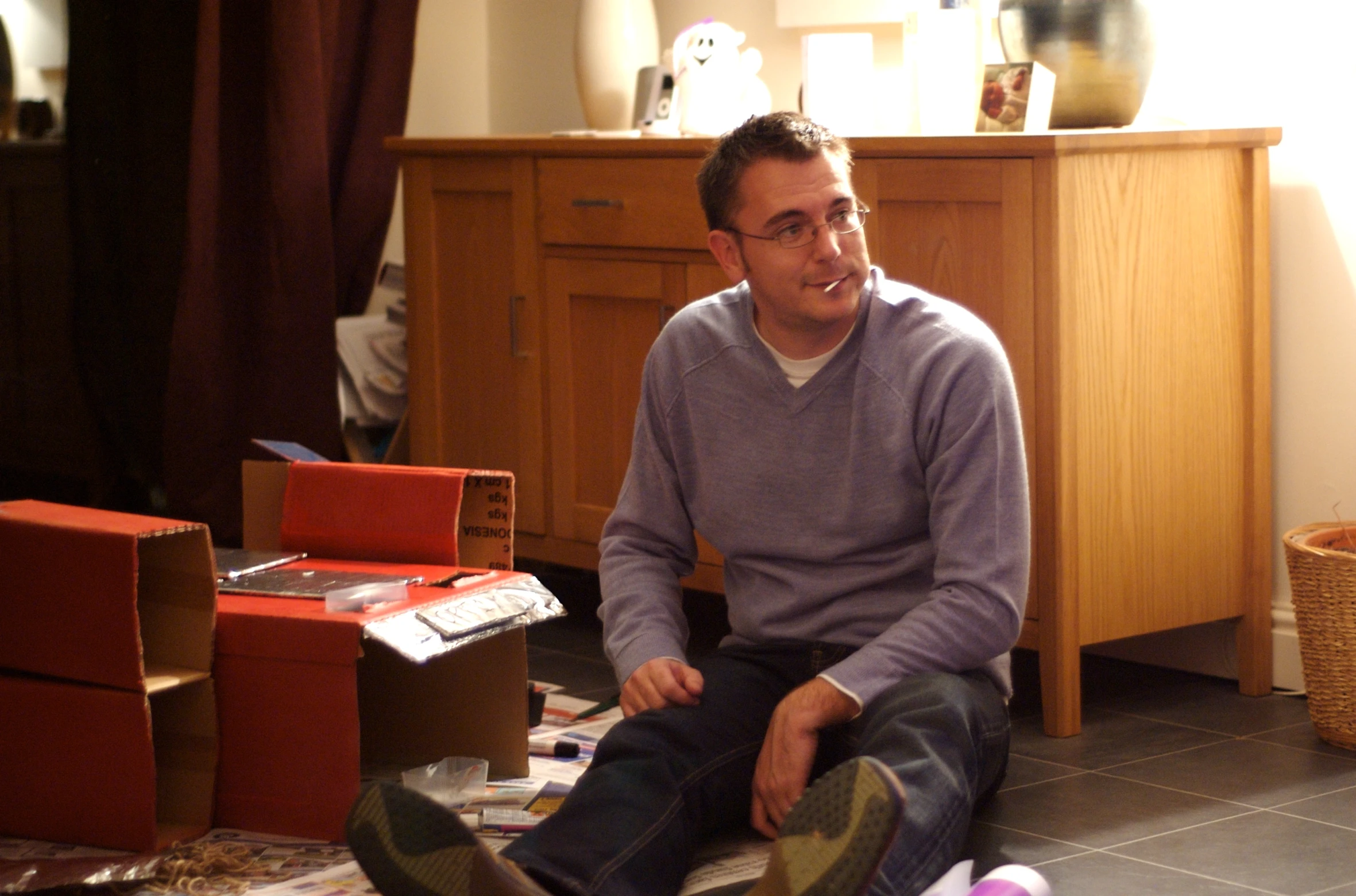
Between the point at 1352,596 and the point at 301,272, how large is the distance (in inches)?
90.7

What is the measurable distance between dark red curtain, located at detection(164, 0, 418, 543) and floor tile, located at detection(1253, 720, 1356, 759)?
2.13 metres

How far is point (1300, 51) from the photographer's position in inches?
97.4

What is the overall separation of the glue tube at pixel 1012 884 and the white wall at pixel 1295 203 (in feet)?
3.73

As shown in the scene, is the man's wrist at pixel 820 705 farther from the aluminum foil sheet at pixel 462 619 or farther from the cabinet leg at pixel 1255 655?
the cabinet leg at pixel 1255 655

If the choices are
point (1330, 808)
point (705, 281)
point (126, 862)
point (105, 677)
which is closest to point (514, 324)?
point (705, 281)

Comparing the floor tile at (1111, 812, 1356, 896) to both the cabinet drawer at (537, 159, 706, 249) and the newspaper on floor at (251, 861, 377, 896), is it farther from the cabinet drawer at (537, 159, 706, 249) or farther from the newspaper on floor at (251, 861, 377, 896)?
the cabinet drawer at (537, 159, 706, 249)

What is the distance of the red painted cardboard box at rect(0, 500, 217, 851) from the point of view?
1.82m

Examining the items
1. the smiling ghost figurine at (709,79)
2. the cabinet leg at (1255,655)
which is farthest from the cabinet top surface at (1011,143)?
the cabinet leg at (1255,655)

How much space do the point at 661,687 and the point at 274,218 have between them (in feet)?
6.84

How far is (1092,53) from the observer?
2.43m

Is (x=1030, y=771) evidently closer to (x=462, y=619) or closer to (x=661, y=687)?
(x=661, y=687)

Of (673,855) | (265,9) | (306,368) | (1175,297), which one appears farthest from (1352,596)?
(265,9)

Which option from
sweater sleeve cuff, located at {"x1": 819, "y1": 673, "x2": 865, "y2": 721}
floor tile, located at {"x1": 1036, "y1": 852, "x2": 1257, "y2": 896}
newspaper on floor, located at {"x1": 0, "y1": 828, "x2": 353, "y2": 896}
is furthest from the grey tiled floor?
newspaper on floor, located at {"x1": 0, "y1": 828, "x2": 353, "y2": 896}

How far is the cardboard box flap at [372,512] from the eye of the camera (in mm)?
2166
